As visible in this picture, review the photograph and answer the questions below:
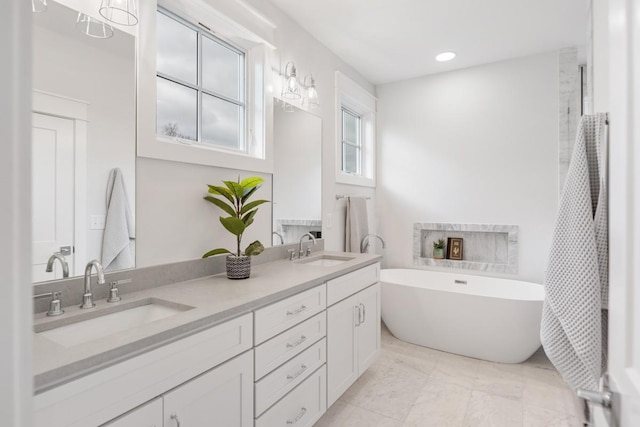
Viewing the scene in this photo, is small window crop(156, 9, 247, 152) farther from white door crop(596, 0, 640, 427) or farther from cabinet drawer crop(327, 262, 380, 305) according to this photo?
white door crop(596, 0, 640, 427)

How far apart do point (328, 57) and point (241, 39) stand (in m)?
1.08

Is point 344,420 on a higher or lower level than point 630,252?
lower

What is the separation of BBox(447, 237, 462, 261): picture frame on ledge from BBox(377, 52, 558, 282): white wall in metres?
0.22

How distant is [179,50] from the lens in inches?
74.9

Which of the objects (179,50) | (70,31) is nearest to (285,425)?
(70,31)

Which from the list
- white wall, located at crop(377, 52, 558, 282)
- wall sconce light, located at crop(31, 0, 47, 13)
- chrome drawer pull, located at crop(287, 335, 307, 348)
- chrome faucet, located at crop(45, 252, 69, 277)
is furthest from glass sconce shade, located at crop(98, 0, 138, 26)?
white wall, located at crop(377, 52, 558, 282)

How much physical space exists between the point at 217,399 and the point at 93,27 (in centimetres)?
157

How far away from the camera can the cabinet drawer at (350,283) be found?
6.57 ft

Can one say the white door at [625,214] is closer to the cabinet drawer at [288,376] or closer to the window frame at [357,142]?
the cabinet drawer at [288,376]

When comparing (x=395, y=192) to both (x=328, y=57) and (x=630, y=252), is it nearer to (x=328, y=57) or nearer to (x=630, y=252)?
(x=328, y=57)

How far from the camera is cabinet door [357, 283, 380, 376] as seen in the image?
2348mm

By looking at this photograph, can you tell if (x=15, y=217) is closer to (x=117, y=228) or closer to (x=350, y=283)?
(x=117, y=228)

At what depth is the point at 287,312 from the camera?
1.62m

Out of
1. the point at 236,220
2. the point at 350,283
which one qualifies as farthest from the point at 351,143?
the point at 236,220
